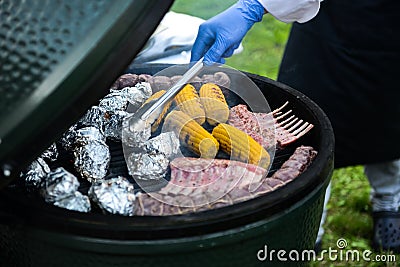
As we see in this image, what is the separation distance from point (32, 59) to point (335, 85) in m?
1.71

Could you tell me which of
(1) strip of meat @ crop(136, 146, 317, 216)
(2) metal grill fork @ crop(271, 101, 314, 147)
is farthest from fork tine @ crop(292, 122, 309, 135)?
(1) strip of meat @ crop(136, 146, 317, 216)

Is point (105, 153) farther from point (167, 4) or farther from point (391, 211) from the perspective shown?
point (391, 211)

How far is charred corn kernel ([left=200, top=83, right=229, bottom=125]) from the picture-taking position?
1747mm

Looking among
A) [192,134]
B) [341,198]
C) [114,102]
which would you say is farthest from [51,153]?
[341,198]

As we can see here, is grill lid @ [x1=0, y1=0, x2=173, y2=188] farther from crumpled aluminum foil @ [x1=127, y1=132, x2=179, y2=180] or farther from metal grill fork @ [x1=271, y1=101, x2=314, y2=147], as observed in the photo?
metal grill fork @ [x1=271, y1=101, x2=314, y2=147]

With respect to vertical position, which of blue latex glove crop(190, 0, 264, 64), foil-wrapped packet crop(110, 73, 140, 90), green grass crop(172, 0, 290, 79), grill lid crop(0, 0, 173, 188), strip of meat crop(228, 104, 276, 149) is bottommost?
green grass crop(172, 0, 290, 79)

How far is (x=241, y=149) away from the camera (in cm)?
158

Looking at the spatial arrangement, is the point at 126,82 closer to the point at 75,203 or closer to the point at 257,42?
the point at 75,203

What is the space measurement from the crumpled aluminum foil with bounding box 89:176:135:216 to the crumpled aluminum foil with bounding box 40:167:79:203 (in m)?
0.05

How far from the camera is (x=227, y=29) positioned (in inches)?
75.7

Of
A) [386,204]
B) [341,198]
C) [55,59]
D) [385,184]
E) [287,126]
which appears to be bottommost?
[341,198]

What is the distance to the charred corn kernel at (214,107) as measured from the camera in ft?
5.73

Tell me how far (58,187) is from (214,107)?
61 centimetres

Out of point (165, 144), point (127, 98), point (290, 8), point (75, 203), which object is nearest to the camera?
point (75, 203)
